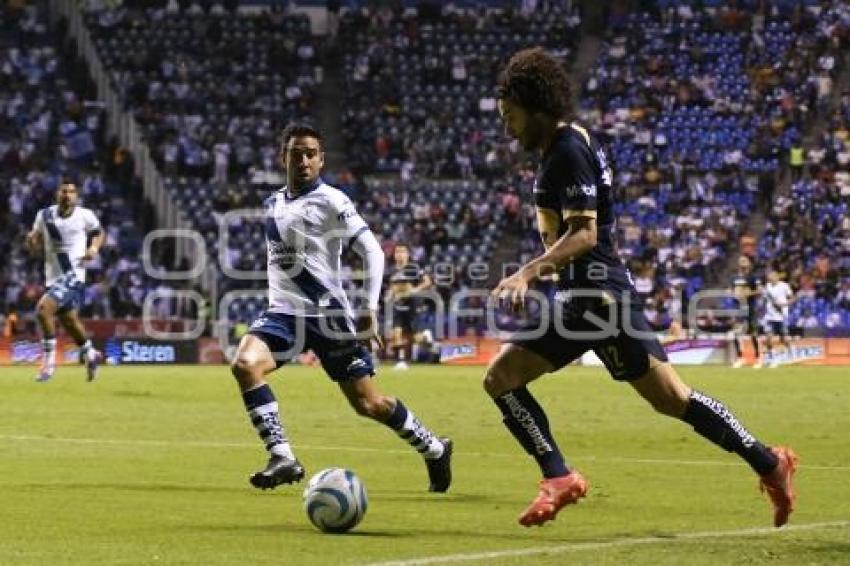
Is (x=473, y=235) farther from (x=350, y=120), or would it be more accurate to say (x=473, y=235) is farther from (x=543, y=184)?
(x=543, y=184)

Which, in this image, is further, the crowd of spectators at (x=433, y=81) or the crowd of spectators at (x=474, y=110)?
the crowd of spectators at (x=433, y=81)

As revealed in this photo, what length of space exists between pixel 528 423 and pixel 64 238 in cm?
1659

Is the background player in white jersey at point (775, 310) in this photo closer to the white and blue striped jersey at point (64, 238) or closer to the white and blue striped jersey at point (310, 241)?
the white and blue striped jersey at point (64, 238)

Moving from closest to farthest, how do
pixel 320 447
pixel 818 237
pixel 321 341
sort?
pixel 321 341 < pixel 320 447 < pixel 818 237

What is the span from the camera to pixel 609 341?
401 inches

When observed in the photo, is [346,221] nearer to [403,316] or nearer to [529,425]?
[529,425]

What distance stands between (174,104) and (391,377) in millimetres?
19924

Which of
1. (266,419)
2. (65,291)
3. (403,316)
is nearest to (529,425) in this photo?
(266,419)

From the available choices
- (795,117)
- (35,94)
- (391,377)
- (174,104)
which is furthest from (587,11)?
(391,377)

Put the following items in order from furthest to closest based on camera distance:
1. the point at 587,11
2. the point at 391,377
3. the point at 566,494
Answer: the point at 587,11 < the point at 391,377 < the point at 566,494

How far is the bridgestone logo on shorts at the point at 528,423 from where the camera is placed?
10.6m

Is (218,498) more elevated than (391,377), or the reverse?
(218,498)

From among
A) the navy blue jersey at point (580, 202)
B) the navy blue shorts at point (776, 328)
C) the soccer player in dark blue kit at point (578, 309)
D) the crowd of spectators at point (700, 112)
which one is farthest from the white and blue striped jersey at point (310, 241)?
the crowd of spectators at point (700, 112)

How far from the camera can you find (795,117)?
50719 millimetres
